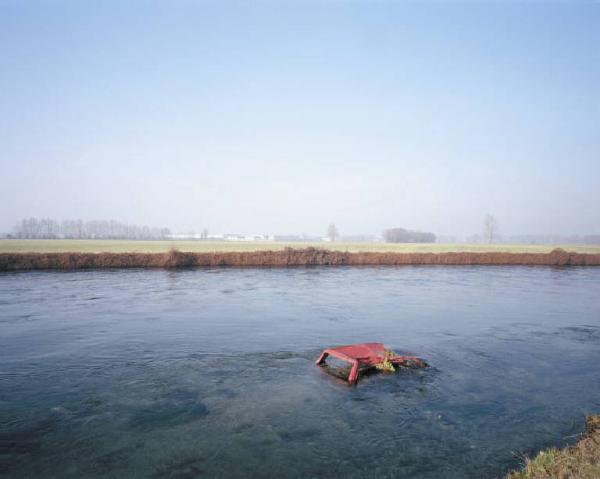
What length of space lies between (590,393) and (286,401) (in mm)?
6761

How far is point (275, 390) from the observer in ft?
28.4

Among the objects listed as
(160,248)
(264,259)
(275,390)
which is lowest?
(275,390)

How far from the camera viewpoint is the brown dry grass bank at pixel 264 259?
32281 mm

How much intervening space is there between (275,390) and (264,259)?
29.6 m

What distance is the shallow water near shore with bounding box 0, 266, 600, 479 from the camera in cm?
612

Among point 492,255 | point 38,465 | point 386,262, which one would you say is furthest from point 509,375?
point 492,255

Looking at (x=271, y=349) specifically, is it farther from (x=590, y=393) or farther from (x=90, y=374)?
(x=590, y=393)

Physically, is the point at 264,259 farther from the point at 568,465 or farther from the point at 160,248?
the point at 568,465

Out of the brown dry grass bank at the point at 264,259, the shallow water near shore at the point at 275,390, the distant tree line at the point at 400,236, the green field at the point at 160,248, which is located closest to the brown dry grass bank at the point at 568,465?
the shallow water near shore at the point at 275,390

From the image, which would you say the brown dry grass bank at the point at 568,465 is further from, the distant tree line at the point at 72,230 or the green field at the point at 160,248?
the distant tree line at the point at 72,230

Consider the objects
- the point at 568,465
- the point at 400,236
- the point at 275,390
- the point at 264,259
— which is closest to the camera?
the point at 568,465

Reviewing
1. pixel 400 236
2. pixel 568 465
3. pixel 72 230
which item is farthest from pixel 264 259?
pixel 72 230

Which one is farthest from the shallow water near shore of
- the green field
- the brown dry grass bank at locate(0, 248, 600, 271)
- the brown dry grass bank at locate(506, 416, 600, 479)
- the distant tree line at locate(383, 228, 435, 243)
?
the distant tree line at locate(383, 228, 435, 243)

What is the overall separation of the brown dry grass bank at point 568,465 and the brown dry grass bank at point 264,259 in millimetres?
32781
